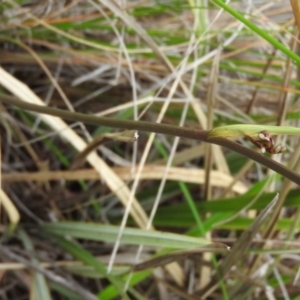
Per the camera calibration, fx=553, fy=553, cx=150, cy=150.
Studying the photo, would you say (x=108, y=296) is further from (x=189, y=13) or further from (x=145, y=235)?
(x=189, y=13)

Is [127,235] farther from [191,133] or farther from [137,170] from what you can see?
[191,133]

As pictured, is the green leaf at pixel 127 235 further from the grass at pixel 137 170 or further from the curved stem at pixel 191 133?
the curved stem at pixel 191 133

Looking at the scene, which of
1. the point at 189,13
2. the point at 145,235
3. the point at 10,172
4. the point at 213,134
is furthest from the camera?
the point at 189,13

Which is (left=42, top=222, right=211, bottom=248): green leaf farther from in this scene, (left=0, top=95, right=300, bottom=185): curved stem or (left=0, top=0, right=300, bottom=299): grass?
(left=0, top=95, right=300, bottom=185): curved stem

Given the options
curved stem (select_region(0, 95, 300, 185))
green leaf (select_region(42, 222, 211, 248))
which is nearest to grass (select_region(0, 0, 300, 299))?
green leaf (select_region(42, 222, 211, 248))

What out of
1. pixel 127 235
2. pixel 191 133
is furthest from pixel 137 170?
pixel 191 133

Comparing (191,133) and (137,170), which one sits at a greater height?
(191,133)

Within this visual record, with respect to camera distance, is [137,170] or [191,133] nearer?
[191,133]

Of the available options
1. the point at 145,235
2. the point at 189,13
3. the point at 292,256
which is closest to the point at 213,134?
the point at 145,235
